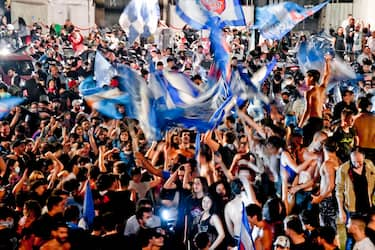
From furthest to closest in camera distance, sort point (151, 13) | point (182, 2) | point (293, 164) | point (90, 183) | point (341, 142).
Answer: point (151, 13) → point (182, 2) → point (341, 142) → point (293, 164) → point (90, 183)

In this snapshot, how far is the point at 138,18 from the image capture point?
1664 cm

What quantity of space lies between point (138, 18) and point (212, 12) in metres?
5.35

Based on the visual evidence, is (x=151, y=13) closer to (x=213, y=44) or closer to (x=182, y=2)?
(x=182, y=2)

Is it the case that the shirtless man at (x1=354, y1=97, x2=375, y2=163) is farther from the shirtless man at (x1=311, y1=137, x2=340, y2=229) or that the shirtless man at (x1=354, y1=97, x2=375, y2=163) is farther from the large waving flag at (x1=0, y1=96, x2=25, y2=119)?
the large waving flag at (x1=0, y1=96, x2=25, y2=119)

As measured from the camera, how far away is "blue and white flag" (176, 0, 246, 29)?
37.9 feet

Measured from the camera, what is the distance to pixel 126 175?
7133 mm

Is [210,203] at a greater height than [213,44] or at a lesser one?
lesser

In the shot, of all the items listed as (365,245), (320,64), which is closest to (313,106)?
(320,64)

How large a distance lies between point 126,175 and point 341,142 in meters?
2.97

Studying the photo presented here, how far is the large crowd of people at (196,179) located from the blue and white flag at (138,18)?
490 cm

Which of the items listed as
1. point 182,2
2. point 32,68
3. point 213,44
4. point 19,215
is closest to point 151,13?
point 32,68

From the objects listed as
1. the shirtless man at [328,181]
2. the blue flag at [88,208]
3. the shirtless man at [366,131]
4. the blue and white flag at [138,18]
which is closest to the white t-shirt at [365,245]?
the shirtless man at [328,181]

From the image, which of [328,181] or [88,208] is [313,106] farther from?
[88,208]

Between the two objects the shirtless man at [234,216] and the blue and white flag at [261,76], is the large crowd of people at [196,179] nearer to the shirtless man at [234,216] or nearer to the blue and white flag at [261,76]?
the shirtless man at [234,216]
